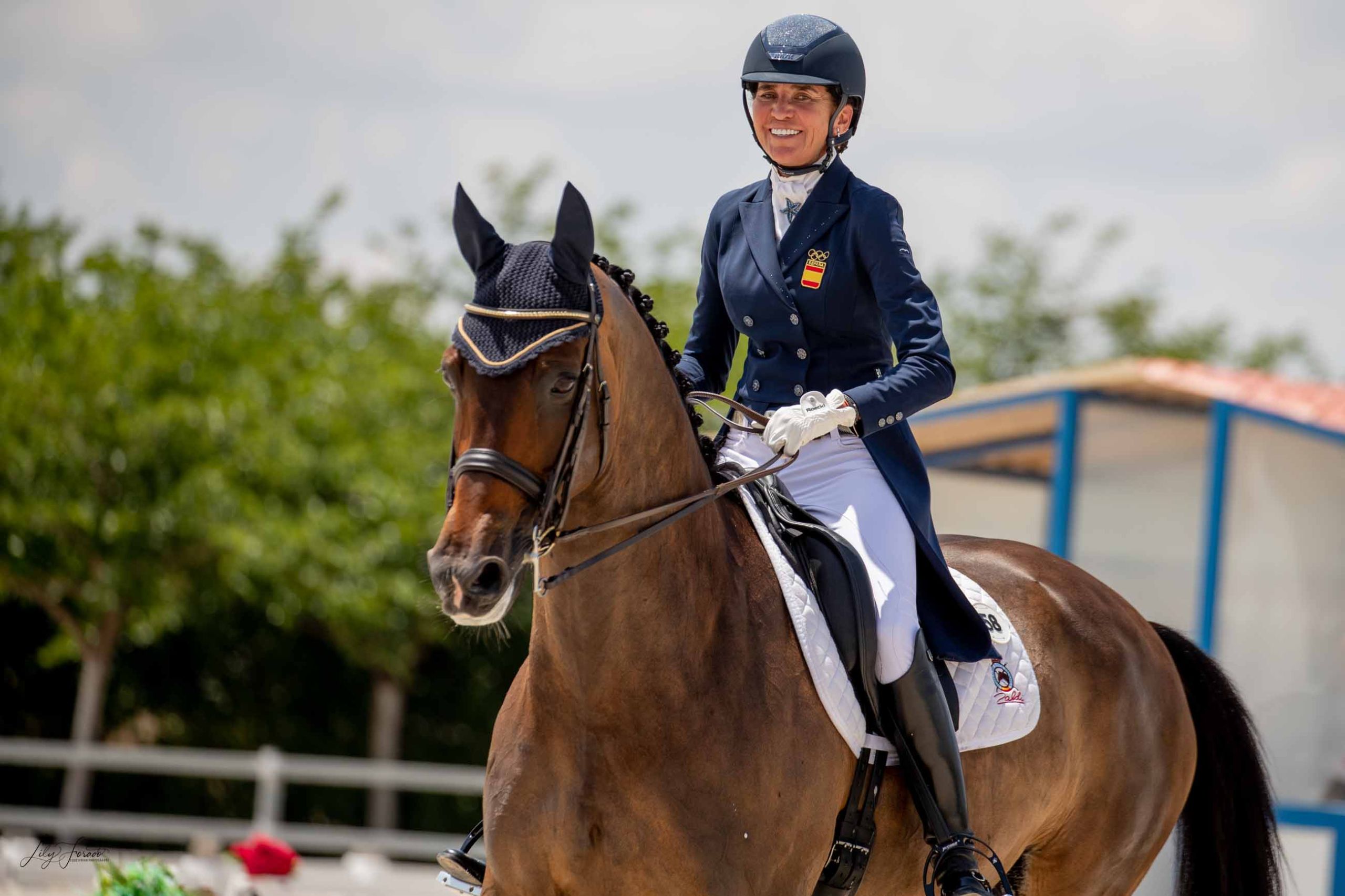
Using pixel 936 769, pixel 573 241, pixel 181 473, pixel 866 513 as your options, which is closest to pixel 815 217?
pixel 866 513

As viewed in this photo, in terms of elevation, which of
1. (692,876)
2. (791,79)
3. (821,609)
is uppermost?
(791,79)

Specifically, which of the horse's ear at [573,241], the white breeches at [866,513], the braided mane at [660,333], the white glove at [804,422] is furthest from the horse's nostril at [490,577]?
the white breeches at [866,513]

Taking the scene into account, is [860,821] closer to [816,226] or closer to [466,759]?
[816,226]

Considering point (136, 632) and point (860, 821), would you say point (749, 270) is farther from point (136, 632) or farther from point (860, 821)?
point (136, 632)

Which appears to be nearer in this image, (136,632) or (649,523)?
(649,523)

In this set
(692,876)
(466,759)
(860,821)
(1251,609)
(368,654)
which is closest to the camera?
(692,876)

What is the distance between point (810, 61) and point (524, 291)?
4.78ft

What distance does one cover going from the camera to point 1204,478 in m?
13.4

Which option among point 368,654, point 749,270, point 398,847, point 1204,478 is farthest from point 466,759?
point 749,270

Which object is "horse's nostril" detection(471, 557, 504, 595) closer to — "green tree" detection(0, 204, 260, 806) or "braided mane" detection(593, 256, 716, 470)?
"braided mane" detection(593, 256, 716, 470)

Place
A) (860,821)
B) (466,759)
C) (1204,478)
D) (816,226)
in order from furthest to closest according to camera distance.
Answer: (466,759), (1204,478), (816,226), (860,821)

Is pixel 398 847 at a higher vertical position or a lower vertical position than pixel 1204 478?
lower

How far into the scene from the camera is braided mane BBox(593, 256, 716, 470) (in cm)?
391

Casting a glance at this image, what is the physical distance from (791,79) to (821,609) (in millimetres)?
1567
